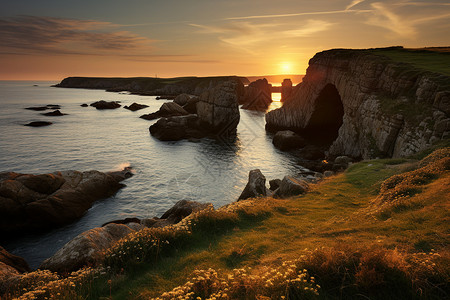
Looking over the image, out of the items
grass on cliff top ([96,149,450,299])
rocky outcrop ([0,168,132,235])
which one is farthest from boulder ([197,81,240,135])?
grass on cliff top ([96,149,450,299])

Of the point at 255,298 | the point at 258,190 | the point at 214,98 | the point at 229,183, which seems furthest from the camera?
the point at 214,98

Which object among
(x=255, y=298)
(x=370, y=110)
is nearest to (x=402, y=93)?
(x=370, y=110)

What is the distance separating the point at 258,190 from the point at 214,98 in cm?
4881

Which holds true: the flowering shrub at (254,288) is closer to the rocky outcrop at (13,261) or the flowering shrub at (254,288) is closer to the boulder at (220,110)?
the rocky outcrop at (13,261)

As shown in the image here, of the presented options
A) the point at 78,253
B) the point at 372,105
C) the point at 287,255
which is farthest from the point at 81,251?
the point at 372,105

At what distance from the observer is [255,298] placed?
5.18 metres

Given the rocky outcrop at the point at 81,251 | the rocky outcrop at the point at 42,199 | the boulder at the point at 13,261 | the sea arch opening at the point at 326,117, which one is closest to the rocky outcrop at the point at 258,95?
the sea arch opening at the point at 326,117

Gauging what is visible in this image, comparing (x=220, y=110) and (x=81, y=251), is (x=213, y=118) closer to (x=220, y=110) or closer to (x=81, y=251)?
(x=220, y=110)

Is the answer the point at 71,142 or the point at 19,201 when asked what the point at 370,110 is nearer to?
the point at 19,201

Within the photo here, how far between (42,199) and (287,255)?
83.6ft

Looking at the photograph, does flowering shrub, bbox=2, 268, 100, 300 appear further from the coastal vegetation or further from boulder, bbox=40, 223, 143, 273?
boulder, bbox=40, 223, 143, 273

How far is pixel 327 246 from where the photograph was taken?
7633 millimetres

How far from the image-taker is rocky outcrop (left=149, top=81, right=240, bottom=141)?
2527 inches

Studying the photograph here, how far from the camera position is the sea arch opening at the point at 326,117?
56219 mm
